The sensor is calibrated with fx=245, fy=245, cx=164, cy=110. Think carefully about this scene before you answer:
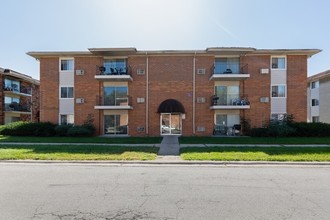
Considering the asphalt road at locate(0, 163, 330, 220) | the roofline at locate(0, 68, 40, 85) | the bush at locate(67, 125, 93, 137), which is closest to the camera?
the asphalt road at locate(0, 163, 330, 220)

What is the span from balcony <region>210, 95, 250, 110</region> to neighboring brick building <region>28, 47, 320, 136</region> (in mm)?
96

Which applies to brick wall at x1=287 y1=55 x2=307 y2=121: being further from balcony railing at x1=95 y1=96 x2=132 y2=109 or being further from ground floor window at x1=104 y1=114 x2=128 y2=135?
ground floor window at x1=104 y1=114 x2=128 y2=135

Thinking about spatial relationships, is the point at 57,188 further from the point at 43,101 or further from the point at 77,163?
the point at 43,101

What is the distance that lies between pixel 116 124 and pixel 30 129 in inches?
308

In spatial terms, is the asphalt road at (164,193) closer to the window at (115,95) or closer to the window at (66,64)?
the window at (115,95)

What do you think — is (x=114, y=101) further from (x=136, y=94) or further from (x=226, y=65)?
(x=226, y=65)

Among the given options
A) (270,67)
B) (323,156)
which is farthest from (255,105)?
(323,156)

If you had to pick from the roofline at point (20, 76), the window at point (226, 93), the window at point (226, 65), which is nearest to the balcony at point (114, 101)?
the window at point (226, 93)

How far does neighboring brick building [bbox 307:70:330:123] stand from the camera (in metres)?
31.2

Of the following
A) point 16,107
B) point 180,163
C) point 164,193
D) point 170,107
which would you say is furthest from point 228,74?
point 16,107

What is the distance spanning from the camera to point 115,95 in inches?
961

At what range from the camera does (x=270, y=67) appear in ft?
78.9

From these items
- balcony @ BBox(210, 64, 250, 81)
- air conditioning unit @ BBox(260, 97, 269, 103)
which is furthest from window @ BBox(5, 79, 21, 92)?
air conditioning unit @ BBox(260, 97, 269, 103)

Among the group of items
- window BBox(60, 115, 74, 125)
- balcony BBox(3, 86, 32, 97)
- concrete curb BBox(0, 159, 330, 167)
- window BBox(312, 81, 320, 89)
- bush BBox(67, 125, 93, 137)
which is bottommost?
concrete curb BBox(0, 159, 330, 167)
